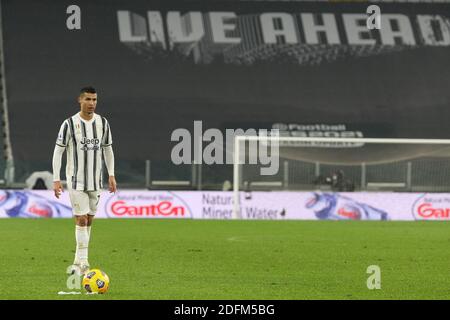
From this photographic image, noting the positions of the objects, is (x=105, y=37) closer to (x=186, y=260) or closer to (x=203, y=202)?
(x=203, y=202)

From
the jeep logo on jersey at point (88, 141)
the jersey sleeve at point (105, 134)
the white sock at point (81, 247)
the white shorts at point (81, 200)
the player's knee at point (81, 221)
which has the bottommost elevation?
the white sock at point (81, 247)

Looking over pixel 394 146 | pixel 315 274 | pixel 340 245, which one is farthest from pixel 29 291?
pixel 394 146

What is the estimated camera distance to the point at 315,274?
43.2 feet

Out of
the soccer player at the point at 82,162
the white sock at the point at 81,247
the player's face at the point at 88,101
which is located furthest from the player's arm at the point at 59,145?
the white sock at the point at 81,247

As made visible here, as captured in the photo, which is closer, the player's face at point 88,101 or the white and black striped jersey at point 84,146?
the player's face at point 88,101

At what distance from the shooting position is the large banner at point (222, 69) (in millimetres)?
37875

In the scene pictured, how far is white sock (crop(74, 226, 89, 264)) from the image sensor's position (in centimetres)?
1225

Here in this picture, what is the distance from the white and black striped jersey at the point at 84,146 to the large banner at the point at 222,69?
25.0m

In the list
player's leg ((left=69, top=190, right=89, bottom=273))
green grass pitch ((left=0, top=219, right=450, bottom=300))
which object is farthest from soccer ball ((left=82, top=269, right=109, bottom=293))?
player's leg ((left=69, top=190, right=89, bottom=273))

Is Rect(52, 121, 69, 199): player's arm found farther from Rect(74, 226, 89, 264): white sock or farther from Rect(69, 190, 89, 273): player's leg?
Rect(74, 226, 89, 264): white sock

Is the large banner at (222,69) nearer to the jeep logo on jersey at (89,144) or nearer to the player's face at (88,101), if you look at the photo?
the jeep logo on jersey at (89,144)

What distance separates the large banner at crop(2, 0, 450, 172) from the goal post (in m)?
5.33

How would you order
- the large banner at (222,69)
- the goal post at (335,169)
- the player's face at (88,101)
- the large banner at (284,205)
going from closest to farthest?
the player's face at (88,101) < the large banner at (284,205) < the goal post at (335,169) < the large banner at (222,69)

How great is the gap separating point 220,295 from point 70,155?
3042 millimetres
